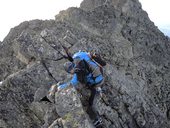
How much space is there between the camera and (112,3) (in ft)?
157

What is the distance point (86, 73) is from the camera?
21.4m

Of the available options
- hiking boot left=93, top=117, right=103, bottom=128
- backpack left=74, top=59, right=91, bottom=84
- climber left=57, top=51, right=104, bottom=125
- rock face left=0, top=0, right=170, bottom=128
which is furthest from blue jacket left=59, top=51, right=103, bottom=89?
hiking boot left=93, top=117, right=103, bottom=128

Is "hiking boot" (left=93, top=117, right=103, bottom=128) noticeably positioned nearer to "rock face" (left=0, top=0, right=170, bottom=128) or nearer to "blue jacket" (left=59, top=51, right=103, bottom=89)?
"rock face" (left=0, top=0, right=170, bottom=128)

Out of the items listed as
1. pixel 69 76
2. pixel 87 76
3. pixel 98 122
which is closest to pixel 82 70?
pixel 87 76

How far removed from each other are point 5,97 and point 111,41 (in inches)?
622

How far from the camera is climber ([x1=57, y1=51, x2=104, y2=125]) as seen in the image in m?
21.0

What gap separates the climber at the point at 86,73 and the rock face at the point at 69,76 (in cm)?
97

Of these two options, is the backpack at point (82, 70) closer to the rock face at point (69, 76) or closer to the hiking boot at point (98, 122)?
the rock face at point (69, 76)

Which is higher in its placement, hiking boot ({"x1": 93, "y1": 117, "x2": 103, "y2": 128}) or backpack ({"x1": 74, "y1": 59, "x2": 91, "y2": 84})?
backpack ({"x1": 74, "y1": 59, "x2": 91, "y2": 84})

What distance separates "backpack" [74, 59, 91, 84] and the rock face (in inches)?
40.1

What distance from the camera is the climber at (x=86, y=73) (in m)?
21.0

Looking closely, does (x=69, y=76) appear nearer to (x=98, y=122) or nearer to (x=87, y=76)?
(x=87, y=76)

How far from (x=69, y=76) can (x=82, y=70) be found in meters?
4.69

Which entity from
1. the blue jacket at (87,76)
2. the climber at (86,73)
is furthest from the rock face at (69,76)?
the climber at (86,73)
